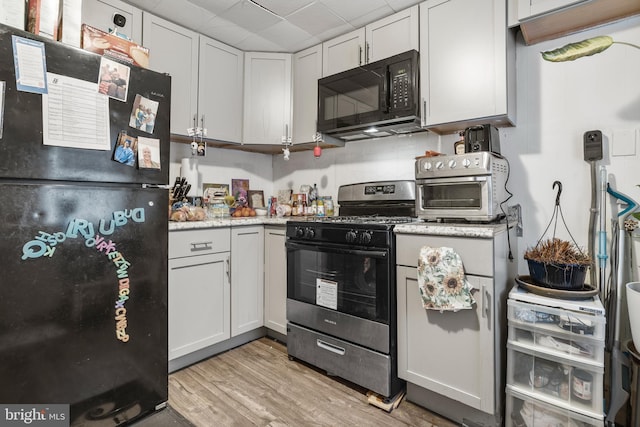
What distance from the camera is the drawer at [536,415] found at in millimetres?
1343

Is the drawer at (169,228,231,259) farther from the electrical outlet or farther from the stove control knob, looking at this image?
the electrical outlet

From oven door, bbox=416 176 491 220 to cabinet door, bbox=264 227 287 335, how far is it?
3.51 feet

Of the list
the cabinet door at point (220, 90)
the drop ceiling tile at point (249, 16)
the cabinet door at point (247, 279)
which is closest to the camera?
the drop ceiling tile at point (249, 16)

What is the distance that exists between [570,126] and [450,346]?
139 cm

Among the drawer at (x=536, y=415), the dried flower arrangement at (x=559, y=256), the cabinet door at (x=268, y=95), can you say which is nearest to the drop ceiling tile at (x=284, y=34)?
the cabinet door at (x=268, y=95)

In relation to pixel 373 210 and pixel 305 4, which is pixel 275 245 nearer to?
pixel 373 210

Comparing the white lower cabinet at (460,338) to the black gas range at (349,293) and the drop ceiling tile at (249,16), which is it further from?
the drop ceiling tile at (249,16)

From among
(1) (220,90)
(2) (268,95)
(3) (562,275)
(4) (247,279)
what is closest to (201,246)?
(4) (247,279)

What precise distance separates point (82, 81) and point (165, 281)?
0.81m

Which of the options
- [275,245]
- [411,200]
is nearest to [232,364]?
[275,245]

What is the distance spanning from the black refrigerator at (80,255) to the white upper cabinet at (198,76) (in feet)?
3.71

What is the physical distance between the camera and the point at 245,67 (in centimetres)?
283

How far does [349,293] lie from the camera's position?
6.41ft

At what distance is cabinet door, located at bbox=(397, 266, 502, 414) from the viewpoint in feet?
4.96
